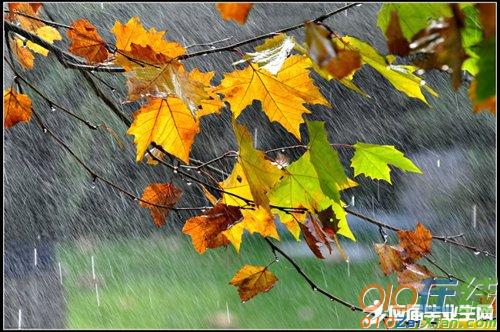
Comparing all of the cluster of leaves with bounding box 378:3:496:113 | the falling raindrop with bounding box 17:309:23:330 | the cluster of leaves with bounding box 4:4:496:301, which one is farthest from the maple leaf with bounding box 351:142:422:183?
the falling raindrop with bounding box 17:309:23:330

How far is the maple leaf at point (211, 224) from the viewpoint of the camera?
51 centimetres

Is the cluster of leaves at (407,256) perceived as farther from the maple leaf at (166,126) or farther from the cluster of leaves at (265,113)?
the maple leaf at (166,126)

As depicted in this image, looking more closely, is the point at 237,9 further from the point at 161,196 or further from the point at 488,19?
the point at 161,196

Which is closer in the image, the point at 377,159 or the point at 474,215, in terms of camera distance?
the point at 377,159

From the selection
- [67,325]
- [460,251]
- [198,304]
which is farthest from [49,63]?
[460,251]

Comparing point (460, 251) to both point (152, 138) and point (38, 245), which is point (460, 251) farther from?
point (152, 138)

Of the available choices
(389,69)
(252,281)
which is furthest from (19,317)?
(389,69)

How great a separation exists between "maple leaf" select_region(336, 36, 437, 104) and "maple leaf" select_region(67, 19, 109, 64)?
0.22 m

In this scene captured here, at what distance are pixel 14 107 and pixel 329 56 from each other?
43cm

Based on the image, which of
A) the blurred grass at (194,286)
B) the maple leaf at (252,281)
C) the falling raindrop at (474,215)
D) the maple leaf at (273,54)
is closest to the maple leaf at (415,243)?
the maple leaf at (252,281)

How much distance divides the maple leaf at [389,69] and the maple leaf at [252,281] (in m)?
0.24

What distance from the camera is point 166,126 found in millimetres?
449

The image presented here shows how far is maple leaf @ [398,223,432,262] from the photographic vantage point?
625 mm

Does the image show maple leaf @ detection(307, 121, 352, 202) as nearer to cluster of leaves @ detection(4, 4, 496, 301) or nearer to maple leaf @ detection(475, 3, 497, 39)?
cluster of leaves @ detection(4, 4, 496, 301)
